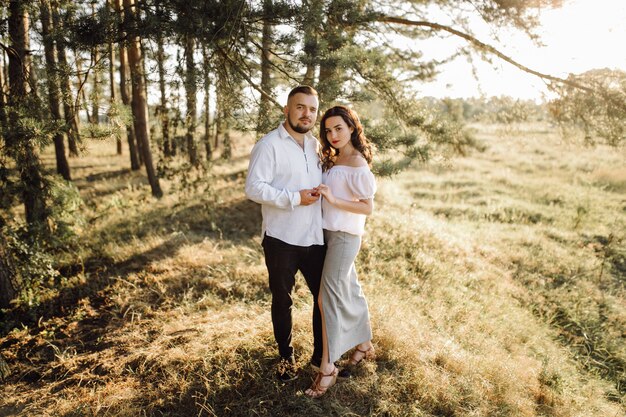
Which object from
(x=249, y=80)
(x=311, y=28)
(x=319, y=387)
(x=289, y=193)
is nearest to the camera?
(x=289, y=193)

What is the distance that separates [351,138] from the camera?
3.25 meters

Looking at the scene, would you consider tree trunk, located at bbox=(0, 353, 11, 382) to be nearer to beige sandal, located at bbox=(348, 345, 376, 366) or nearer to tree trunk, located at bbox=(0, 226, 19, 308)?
tree trunk, located at bbox=(0, 226, 19, 308)

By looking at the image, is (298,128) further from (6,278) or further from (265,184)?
(6,278)

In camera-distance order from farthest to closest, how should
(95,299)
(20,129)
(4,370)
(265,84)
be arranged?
(95,299) < (265,84) < (4,370) < (20,129)

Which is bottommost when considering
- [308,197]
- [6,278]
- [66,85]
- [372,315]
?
[372,315]

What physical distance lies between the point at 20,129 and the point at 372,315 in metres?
3.98

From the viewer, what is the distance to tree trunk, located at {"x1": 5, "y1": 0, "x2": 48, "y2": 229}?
3.72 metres

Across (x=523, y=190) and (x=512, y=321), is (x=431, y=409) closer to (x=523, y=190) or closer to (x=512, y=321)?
(x=512, y=321)

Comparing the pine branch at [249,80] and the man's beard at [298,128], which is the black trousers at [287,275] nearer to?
the man's beard at [298,128]

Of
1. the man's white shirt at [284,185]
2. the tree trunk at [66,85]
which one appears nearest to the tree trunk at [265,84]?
the man's white shirt at [284,185]

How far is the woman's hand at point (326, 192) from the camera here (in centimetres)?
295

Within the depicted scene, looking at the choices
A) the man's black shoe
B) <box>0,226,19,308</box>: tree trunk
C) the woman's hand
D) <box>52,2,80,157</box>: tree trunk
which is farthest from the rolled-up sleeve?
<box>0,226,19,308</box>: tree trunk

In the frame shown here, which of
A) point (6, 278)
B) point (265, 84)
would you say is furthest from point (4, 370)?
point (265, 84)

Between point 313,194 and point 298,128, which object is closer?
point 313,194
